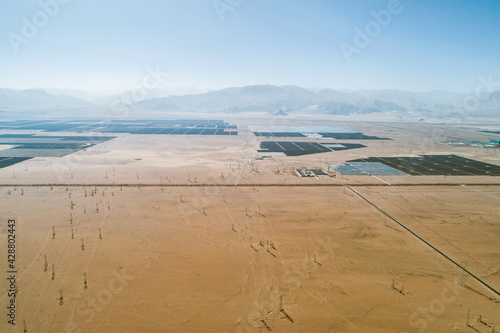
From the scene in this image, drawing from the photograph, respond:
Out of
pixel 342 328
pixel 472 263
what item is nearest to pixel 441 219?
pixel 472 263

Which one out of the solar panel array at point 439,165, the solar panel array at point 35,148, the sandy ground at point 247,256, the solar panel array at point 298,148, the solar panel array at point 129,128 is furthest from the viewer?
the solar panel array at point 129,128

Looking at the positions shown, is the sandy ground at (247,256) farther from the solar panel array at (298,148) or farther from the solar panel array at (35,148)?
the solar panel array at (298,148)

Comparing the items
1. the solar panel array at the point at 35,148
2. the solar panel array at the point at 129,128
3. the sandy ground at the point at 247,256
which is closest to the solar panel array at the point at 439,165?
the sandy ground at the point at 247,256

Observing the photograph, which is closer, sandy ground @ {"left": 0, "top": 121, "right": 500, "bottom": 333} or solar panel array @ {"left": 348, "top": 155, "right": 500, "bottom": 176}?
sandy ground @ {"left": 0, "top": 121, "right": 500, "bottom": 333}

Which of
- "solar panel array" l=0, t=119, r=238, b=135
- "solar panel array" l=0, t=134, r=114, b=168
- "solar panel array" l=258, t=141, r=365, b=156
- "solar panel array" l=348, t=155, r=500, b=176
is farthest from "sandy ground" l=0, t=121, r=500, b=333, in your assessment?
"solar panel array" l=0, t=119, r=238, b=135

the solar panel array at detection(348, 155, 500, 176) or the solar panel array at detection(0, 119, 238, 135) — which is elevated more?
the solar panel array at detection(0, 119, 238, 135)

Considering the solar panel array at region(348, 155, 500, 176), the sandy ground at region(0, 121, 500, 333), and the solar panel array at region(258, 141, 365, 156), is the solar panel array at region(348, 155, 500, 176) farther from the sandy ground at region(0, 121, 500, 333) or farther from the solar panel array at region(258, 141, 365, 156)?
the solar panel array at region(258, 141, 365, 156)

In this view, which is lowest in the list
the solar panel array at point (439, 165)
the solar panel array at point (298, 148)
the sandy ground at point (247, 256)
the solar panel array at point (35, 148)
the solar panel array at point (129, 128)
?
the sandy ground at point (247, 256)

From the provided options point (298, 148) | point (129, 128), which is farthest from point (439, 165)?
point (129, 128)

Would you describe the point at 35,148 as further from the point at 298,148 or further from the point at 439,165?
the point at 439,165
